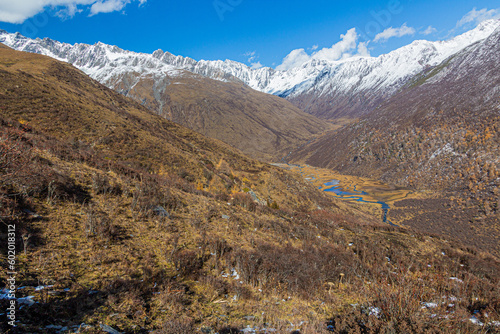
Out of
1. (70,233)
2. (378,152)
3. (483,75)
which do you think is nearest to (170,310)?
(70,233)

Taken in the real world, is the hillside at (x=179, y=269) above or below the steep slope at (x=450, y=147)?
below

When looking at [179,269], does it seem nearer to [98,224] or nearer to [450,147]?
[98,224]

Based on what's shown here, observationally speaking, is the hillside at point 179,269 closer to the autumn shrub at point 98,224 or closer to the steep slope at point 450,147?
the autumn shrub at point 98,224

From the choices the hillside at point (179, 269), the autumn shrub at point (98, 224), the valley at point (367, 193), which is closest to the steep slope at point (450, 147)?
the valley at point (367, 193)

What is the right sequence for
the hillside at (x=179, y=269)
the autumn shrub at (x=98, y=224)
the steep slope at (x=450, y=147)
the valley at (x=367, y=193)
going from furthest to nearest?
the valley at (x=367, y=193) < the steep slope at (x=450, y=147) < the autumn shrub at (x=98, y=224) < the hillside at (x=179, y=269)

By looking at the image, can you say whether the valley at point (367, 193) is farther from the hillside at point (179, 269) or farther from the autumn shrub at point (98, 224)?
the autumn shrub at point (98, 224)

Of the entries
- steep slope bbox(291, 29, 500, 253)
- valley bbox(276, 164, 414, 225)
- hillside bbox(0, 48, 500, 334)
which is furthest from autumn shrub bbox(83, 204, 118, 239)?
steep slope bbox(291, 29, 500, 253)

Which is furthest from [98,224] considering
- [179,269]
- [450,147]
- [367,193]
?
[450,147]

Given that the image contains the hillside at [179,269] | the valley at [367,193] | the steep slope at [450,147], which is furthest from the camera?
the valley at [367,193]

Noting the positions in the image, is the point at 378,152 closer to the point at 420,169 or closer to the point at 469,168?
the point at 420,169

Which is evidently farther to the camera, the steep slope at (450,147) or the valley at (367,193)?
the valley at (367,193)
